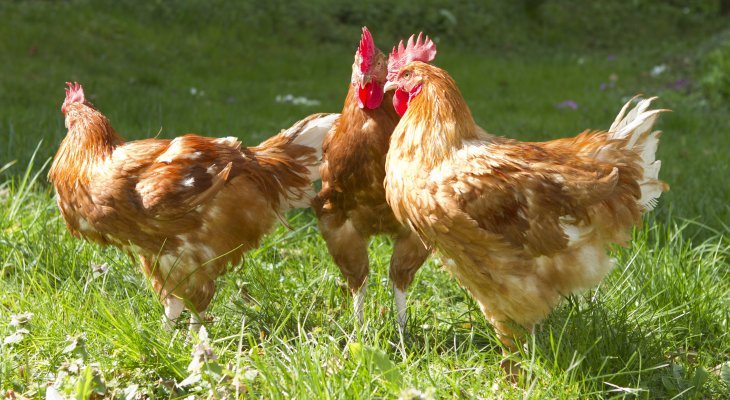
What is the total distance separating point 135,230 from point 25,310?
26.8 inches

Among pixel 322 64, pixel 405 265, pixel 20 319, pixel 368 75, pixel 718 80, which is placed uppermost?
pixel 368 75

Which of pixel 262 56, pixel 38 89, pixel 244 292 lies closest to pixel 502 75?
Answer: pixel 262 56

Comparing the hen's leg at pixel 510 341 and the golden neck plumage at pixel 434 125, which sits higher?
the golden neck plumage at pixel 434 125

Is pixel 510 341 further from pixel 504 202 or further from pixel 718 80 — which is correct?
pixel 718 80

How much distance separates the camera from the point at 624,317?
10.9 ft

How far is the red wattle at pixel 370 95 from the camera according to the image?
347 centimetres

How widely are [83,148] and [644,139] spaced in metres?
2.57

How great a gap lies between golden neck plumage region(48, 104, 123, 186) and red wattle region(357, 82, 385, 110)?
1.20m

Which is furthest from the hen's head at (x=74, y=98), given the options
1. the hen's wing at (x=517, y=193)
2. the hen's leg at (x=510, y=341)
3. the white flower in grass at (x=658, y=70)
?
the white flower in grass at (x=658, y=70)

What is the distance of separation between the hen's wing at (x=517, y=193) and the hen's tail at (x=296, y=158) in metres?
1.06

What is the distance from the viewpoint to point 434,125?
303 centimetres

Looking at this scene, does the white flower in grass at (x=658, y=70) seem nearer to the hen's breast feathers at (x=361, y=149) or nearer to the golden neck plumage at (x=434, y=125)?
the hen's breast feathers at (x=361, y=149)

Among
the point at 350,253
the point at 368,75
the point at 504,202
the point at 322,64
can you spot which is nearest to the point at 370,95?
the point at 368,75

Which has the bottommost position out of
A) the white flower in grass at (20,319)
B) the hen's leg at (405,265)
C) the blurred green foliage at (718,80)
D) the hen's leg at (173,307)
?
the hen's leg at (173,307)
